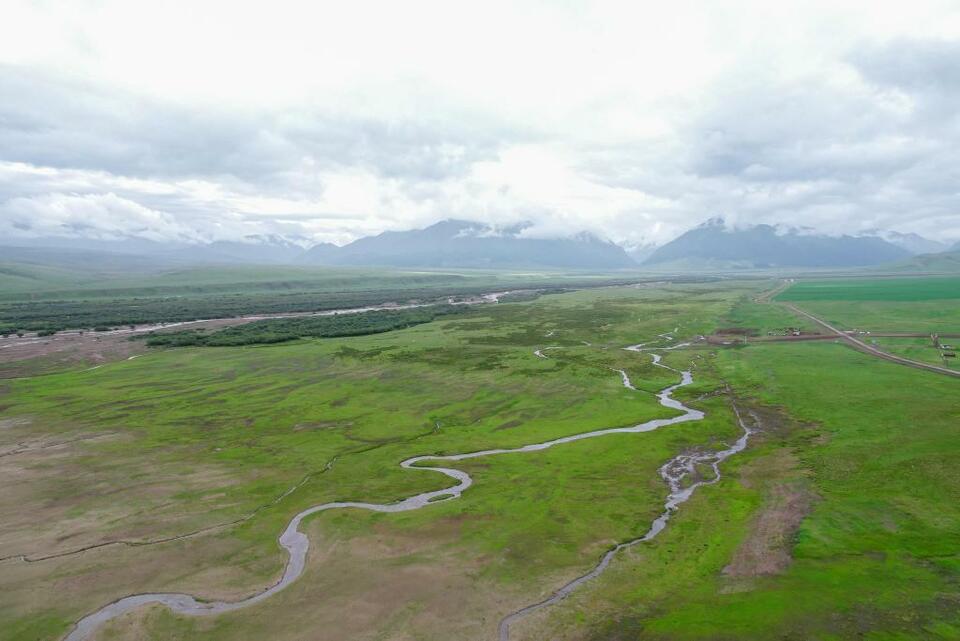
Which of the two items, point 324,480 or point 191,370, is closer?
point 324,480

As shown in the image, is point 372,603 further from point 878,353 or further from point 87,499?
point 878,353

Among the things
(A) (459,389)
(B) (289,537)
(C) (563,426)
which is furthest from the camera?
(A) (459,389)

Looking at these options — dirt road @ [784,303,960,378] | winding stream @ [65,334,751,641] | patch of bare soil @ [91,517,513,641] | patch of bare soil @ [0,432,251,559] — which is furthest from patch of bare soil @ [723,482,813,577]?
dirt road @ [784,303,960,378]

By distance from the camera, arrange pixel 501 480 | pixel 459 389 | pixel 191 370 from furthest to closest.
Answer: pixel 191 370, pixel 459 389, pixel 501 480

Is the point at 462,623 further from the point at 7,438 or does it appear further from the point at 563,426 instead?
the point at 7,438

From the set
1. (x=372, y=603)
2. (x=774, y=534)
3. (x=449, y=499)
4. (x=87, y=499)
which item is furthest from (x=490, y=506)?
(x=87, y=499)

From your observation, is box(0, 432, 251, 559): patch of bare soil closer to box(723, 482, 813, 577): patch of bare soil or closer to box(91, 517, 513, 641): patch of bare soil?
box(91, 517, 513, 641): patch of bare soil

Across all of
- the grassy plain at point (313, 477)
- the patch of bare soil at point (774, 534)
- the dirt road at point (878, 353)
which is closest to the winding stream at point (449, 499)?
the grassy plain at point (313, 477)

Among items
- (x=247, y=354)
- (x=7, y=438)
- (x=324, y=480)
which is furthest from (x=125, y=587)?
(x=247, y=354)
